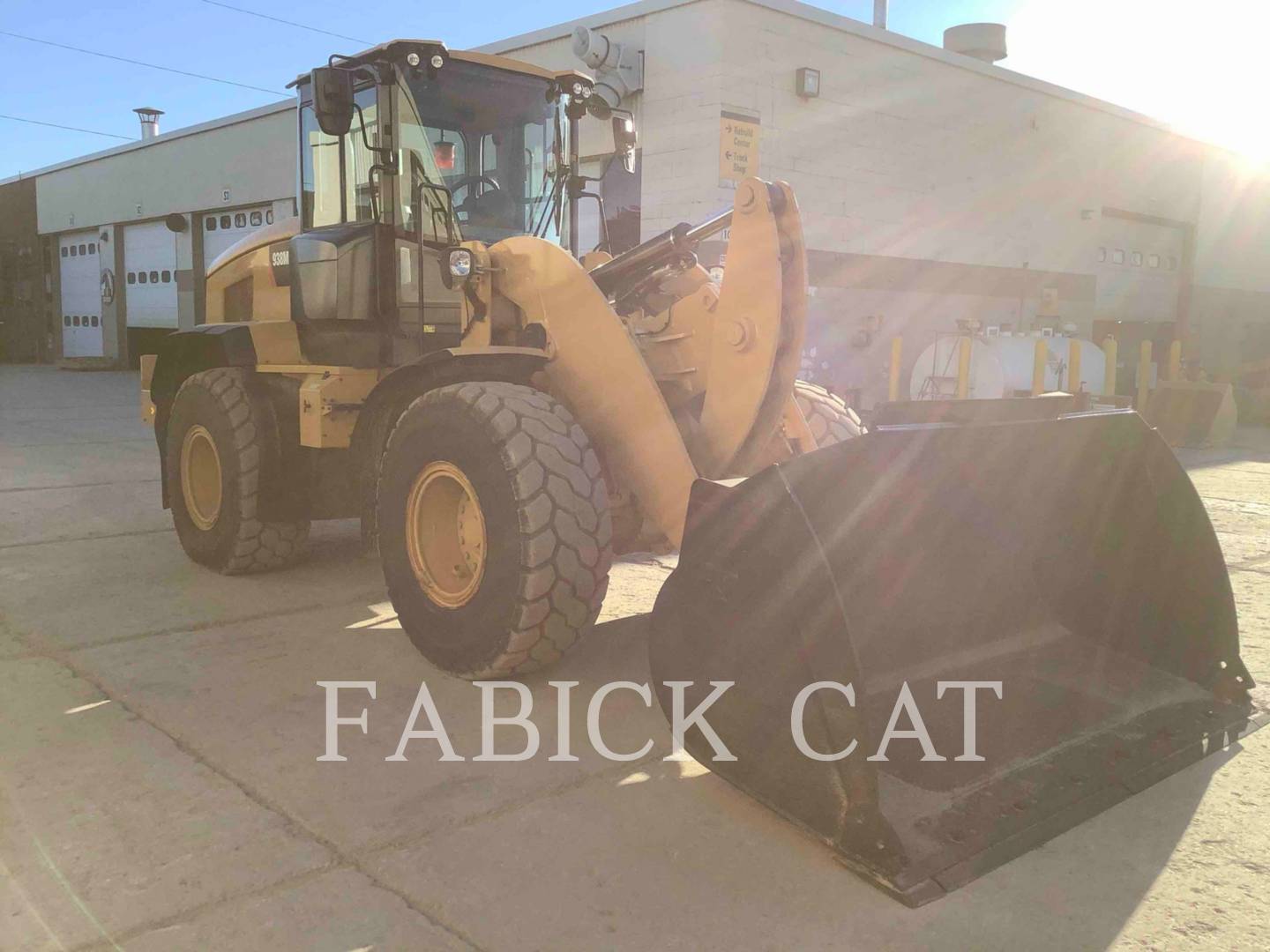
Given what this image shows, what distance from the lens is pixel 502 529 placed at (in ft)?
11.5

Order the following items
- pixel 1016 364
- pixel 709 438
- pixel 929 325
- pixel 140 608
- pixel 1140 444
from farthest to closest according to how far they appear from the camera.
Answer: pixel 929 325 → pixel 1016 364 → pixel 140 608 → pixel 709 438 → pixel 1140 444

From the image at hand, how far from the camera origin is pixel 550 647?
3.56 m

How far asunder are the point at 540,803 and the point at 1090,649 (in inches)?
79.9

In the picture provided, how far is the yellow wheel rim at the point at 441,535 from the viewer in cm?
390

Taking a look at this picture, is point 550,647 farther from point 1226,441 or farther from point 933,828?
point 1226,441

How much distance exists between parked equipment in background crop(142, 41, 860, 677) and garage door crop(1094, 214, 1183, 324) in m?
15.6

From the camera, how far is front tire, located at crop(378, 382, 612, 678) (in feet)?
11.3

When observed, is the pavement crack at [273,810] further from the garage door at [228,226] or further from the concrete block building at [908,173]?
the garage door at [228,226]

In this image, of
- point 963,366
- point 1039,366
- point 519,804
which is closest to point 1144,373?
point 1039,366

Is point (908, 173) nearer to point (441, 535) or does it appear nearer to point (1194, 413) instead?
point (1194, 413)

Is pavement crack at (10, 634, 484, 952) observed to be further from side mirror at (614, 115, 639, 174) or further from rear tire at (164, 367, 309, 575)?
side mirror at (614, 115, 639, 174)

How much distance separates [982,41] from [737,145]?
7.83 m

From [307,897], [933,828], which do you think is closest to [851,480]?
[933,828]

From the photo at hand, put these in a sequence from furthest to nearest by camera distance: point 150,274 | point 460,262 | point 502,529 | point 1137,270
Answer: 1. point 150,274
2. point 1137,270
3. point 460,262
4. point 502,529
